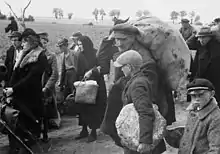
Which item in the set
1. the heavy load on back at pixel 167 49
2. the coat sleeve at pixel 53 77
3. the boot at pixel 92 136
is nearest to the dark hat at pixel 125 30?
the heavy load on back at pixel 167 49

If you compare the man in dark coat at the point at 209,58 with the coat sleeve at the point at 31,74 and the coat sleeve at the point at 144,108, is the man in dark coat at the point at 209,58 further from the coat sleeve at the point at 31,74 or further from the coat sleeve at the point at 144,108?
the coat sleeve at the point at 144,108

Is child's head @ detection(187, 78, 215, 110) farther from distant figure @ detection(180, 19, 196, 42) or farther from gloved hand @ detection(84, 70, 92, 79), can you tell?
distant figure @ detection(180, 19, 196, 42)

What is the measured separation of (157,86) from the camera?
411 cm

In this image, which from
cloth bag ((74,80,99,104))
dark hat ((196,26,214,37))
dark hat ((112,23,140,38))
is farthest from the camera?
cloth bag ((74,80,99,104))

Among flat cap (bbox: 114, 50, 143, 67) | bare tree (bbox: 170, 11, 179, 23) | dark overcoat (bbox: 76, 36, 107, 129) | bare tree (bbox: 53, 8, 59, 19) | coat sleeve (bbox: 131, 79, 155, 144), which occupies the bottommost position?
bare tree (bbox: 170, 11, 179, 23)

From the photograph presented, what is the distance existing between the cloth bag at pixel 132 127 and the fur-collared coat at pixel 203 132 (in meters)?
0.25

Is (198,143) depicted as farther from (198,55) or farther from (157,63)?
(198,55)

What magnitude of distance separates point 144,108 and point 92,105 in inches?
123

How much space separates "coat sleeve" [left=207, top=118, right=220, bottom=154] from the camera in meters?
3.36

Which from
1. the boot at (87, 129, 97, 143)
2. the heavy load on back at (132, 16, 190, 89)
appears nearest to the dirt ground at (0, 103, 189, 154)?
the boot at (87, 129, 97, 143)

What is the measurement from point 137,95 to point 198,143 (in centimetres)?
65

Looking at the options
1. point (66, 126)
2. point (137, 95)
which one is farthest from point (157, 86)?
point (66, 126)

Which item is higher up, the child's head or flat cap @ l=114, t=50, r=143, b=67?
flat cap @ l=114, t=50, r=143, b=67

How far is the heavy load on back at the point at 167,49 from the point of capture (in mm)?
4199
